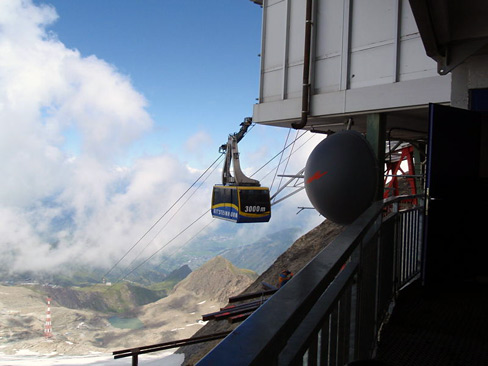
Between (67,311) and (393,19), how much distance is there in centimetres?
9345

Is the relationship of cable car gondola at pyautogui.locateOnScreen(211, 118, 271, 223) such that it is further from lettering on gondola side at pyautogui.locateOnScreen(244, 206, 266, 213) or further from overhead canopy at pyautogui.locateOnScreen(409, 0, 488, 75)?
overhead canopy at pyautogui.locateOnScreen(409, 0, 488, 75)

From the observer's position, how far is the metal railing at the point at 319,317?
2.48 ft

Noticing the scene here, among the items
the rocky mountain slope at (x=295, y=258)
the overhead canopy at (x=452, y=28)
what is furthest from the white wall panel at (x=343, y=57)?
the rocky mountain slope at (x=295, y=258)

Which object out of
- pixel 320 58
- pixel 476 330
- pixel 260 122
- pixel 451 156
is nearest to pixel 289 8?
pixel 320 58

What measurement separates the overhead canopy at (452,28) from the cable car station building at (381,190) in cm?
1

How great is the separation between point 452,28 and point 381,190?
4.47 meters

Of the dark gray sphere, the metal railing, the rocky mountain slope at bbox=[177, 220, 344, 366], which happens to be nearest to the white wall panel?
the dark gray sphere

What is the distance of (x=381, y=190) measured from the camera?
8.41m

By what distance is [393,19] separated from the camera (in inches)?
323

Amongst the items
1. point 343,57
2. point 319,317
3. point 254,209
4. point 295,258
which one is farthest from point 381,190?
point 295,258

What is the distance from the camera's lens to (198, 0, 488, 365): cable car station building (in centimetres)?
124

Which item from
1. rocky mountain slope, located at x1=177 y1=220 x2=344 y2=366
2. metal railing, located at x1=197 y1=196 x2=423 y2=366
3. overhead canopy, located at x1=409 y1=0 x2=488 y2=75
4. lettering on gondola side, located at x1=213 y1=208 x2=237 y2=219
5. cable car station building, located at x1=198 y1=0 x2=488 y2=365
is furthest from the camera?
rocky mountain slope, located at x1=177 y1=220 x2=344 y2=366

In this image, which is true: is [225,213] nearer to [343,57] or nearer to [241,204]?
[241,204]

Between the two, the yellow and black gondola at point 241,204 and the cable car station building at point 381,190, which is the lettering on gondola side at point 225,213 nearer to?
the yellow and black gondola at point 241,204
